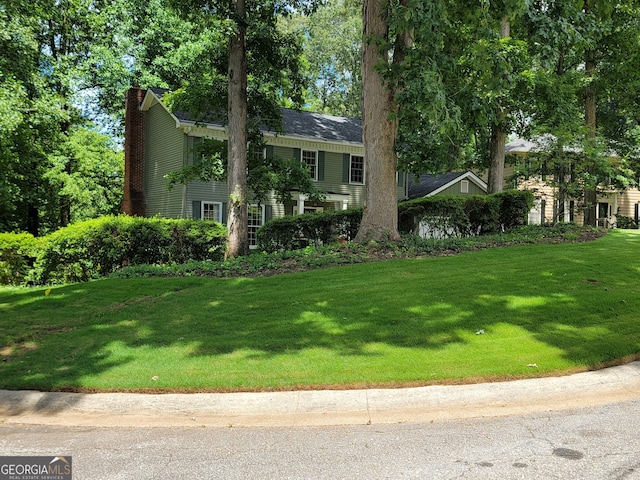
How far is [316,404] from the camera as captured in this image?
5.01m

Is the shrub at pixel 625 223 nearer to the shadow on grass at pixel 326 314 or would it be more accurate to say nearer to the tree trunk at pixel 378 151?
the shadow on grass at pixel 326 314

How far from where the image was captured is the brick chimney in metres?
25.3

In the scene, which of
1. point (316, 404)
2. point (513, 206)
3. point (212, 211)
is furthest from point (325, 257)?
point (212, 211)

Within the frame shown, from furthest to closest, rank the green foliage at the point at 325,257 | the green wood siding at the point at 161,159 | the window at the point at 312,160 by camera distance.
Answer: the window at the point at 312,160 → the green wood siding at the point at 161,159 → the green foliage at the point at 325,257

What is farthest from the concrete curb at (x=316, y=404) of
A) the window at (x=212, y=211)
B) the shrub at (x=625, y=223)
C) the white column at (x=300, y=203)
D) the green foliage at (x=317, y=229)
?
the shrub at (x=625, y=223)

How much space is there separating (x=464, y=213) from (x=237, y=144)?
6.85 meters

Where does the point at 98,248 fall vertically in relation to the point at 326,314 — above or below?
above

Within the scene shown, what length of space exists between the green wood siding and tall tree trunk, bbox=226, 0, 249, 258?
815cm

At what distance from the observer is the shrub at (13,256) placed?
14.1 meters

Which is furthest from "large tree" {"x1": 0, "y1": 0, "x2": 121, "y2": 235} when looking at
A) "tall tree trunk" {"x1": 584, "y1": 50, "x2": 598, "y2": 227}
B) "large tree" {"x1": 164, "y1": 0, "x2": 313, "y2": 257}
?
"tall tree trunk" {"x1": 584, "y1": 50, "x2": 598, "y2": 227}

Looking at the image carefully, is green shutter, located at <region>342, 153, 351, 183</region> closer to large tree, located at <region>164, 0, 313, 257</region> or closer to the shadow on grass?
large tree, located at <region>164, 0, 313, 257</region>

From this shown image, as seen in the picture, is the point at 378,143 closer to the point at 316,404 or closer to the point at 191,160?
the point at 316,404

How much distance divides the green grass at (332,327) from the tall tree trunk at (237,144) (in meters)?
4.56

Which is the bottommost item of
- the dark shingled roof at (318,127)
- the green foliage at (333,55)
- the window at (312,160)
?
the window at (312,160)
